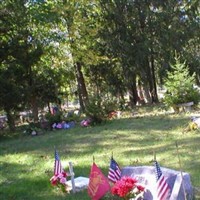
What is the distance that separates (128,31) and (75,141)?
1531cm

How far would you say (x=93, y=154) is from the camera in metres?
9.84

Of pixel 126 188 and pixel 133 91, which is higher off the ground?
pixel 133 91

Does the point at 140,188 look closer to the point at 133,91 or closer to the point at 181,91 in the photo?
the point at 181,91

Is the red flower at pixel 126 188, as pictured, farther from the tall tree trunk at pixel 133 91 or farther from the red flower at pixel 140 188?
the tall tree trunk at pixel 133 91

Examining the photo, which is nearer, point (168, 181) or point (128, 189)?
point (128, 189)

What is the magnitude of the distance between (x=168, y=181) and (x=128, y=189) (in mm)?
630

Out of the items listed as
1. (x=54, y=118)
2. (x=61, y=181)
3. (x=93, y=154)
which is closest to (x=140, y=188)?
(x=61, y=181)

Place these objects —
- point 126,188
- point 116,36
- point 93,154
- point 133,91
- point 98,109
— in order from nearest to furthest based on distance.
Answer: point 126,188 < point 93,154 < point 98,109 < point 116,36 < point 133,91

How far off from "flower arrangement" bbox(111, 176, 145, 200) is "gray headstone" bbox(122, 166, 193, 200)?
176 mm

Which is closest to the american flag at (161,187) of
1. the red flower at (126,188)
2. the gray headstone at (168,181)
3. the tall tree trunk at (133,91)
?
the gray headstone at (168,181)

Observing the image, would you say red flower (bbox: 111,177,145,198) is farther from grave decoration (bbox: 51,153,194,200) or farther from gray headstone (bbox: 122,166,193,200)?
gray headstone (bbox: 122,166,193,200)

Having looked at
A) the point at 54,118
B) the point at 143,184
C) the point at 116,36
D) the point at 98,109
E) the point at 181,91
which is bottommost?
the point at 143,184

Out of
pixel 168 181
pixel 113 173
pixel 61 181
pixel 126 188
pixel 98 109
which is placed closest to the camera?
pixel 126 188

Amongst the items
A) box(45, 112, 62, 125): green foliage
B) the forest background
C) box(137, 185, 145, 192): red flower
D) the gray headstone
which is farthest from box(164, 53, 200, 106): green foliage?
box(137, 185, 145, 192): red flower
